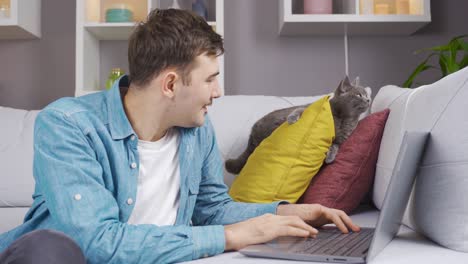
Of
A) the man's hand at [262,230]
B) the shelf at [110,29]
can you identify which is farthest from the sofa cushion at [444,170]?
the shelf at [110,29]

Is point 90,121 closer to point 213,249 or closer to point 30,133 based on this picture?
point 213,249

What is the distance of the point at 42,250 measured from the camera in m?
0.78

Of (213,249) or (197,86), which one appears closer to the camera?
(213,249)

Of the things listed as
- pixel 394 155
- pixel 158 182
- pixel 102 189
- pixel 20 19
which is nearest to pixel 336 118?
pixel 394 155

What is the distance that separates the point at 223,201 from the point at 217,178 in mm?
61

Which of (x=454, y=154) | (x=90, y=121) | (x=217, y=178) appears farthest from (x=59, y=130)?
(x=454, y=154)

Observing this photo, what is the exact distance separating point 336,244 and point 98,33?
6.84 feet

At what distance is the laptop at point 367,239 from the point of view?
92 centimetres

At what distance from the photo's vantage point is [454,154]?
1027 millimetres

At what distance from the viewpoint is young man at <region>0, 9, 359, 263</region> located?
3.26ft

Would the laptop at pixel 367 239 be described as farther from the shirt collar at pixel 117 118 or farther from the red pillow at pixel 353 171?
the red pillow at pixel 353 171

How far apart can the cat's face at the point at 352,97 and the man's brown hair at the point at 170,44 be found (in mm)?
703

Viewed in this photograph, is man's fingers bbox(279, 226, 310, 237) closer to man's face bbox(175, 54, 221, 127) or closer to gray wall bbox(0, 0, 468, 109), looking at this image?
man's face bbox(175, 54, 221, 127)

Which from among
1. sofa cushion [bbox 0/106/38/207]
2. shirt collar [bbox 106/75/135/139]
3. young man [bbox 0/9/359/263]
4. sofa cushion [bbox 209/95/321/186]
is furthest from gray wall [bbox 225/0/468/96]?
shirt collar [bbox 106/75/135/139]
